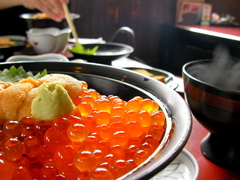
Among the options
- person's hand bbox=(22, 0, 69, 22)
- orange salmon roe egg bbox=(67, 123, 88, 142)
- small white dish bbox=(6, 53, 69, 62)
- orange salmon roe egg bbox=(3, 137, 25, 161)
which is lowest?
small white dish bbox=(6, 53, 69, 62)

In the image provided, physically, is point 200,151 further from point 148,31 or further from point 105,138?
point 148,31

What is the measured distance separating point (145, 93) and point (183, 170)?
0.25 metres

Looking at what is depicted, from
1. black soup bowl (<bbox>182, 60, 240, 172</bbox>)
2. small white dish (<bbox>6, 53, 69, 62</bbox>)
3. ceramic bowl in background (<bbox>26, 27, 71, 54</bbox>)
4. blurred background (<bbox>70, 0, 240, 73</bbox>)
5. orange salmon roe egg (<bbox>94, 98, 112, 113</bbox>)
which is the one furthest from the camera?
blurred background (<bbox>70, 0, 240, 73</bbox>)

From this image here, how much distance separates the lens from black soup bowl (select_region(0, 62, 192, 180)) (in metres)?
0.34

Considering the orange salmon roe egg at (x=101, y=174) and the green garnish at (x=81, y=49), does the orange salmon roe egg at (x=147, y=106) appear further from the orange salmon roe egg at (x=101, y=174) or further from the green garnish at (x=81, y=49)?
the green garnish at (x=81, y=49)

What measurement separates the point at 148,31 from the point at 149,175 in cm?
399

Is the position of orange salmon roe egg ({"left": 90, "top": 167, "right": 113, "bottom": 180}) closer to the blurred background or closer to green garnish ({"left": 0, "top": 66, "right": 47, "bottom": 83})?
green garnish ({"left": 0, "top": 66, "right": 47, "bottom": 83})

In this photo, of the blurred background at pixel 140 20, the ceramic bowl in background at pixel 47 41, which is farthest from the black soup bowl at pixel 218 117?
the blurred background at pixel 140 20

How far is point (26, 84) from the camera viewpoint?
1.64ft

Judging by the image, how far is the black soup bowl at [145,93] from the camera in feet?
1.11

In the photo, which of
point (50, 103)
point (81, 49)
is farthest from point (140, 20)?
point (50, 103)

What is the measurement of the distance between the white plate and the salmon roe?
24 cm

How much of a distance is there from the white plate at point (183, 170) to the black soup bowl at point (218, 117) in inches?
3.1

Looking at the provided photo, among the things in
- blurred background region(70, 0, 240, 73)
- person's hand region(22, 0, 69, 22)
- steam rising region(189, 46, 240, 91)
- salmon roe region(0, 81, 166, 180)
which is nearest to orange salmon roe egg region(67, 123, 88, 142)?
salmon roe region(0, 81, 166, 180)
